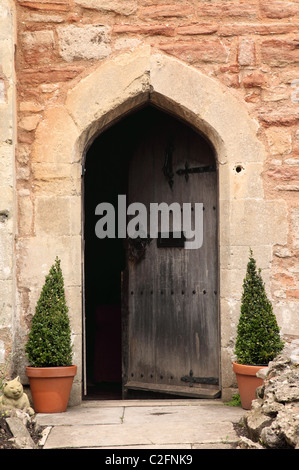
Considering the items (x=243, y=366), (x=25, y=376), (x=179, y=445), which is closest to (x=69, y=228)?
(x=25, y=376)

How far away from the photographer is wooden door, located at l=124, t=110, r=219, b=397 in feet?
17.9

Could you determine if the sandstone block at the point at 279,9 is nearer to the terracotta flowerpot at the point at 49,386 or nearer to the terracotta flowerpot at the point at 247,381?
the terracotta flowerpot at the point at 247,381

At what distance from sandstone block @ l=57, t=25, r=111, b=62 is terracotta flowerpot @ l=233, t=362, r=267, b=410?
8.97 feet

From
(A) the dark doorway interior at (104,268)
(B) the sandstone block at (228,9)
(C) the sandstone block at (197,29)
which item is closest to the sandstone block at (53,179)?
(C) the sandstone block at (197,29)

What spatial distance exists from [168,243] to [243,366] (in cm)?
147

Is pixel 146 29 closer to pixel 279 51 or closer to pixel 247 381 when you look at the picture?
pixel 279 51

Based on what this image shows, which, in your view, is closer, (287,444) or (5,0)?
(287,444)

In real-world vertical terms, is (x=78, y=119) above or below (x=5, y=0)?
below

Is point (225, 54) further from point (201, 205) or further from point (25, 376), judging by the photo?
point (25, 376)

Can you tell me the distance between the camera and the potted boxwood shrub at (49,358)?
4656 mm

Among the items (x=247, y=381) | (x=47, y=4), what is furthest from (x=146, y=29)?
(x=247, y=381)

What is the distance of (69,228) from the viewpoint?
5.01 m

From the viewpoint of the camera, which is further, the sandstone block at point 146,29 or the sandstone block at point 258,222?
the sandstone block at point 146,29

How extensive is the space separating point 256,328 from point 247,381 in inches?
15.8
